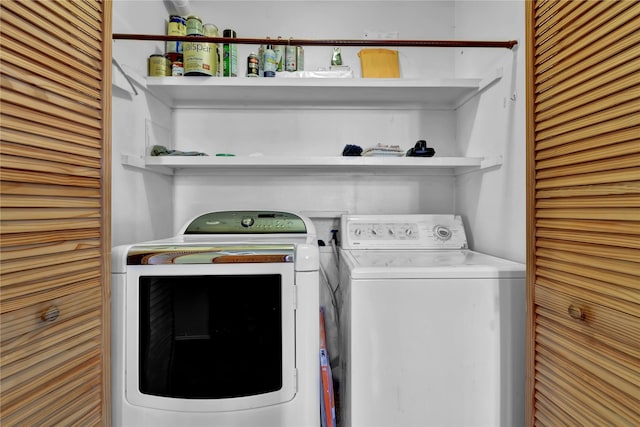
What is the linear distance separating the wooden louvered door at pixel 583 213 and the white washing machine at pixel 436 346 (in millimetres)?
184

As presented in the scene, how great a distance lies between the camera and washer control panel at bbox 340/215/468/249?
191 centimetres

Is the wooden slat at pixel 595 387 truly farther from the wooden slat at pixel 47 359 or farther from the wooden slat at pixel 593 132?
the wooden slat at pixel 47 359

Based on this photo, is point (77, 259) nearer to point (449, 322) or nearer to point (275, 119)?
point (449, 322)

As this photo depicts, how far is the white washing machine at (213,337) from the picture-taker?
1.21 metres

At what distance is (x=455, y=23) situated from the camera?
7.24 feet

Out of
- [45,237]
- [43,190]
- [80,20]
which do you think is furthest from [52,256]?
[80,20]

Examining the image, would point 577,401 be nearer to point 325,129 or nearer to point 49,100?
point 49,100

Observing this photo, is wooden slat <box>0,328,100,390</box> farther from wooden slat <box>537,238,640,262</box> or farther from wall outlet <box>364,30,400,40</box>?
wall outlet <box>364,30,400,40</box>

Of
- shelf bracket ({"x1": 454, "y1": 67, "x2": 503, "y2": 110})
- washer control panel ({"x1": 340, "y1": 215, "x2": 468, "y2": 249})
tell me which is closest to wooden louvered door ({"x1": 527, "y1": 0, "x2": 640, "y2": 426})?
shelf bracket ({"x1": 454, "y1": 67, "x2": 503, "y2": 110})

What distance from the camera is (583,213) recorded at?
0.90m

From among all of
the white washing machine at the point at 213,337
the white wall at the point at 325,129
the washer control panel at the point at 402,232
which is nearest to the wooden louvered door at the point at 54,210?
the white washing machine at the point at 213,337

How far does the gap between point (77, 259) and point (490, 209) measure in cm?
166

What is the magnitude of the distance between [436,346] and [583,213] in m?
0.64

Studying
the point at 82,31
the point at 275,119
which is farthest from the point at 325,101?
the point at 82,31
